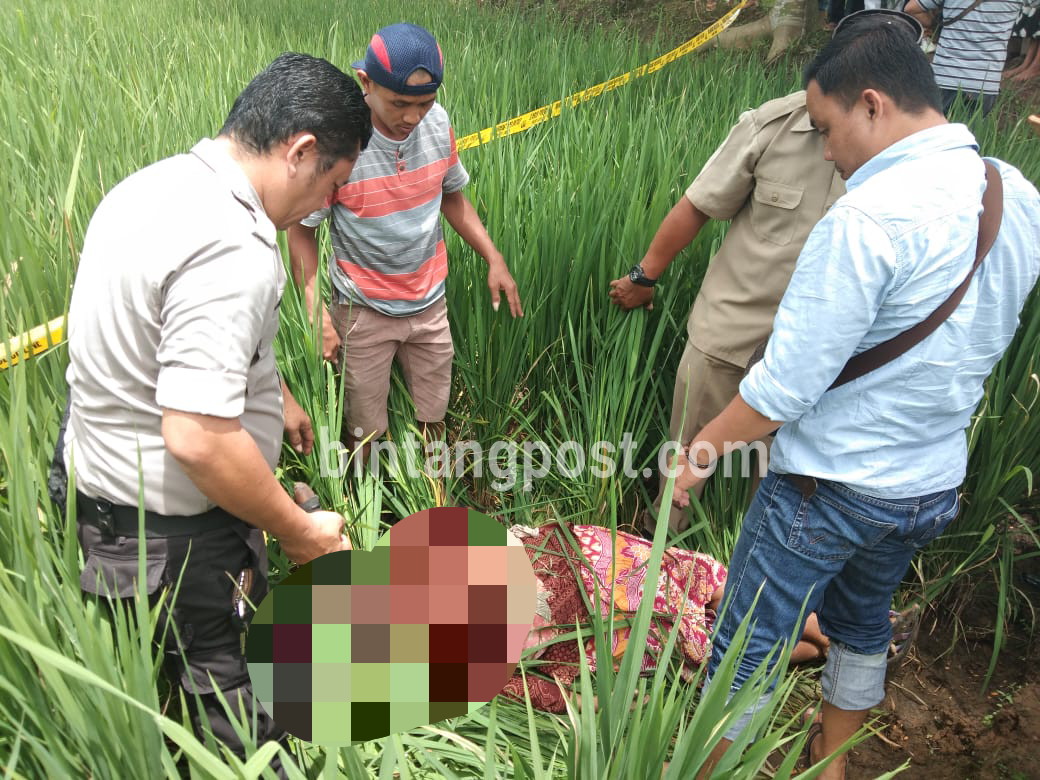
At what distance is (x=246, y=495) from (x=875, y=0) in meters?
3.96

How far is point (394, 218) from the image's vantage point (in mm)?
1820

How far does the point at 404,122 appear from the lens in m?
1.70

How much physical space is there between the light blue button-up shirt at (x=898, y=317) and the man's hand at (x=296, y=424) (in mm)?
908

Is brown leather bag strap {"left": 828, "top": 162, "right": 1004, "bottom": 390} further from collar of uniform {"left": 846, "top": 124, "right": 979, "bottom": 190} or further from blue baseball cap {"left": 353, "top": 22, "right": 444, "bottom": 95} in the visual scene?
blue baseball cap {"left": 353, "top": 22, "right": 444, "bottom": 95}

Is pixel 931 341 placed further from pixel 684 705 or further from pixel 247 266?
pixel 247 266

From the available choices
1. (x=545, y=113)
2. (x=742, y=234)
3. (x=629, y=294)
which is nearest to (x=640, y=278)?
(x=629, y=294)

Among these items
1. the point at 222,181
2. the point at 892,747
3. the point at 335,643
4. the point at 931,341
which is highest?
the point at 222,181

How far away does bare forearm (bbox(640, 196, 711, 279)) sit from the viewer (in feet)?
5.96

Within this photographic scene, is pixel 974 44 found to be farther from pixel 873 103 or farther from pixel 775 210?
pixel 873 103

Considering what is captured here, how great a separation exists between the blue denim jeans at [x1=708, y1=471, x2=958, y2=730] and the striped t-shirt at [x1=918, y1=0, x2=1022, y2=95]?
2.64 m

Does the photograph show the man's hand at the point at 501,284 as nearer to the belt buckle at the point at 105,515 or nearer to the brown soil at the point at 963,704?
the belt buckle at the point at 105,515

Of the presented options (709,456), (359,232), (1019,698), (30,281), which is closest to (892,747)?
(1019,698)

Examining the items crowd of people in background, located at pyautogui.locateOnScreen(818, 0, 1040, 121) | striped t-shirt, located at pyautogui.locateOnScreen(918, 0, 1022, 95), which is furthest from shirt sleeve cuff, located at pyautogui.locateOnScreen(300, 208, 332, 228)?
striped t-shirt, located at pyautogui.locateOnScreen(918, 0, 1022, 95)

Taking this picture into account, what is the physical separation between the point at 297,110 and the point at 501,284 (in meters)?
0.99
